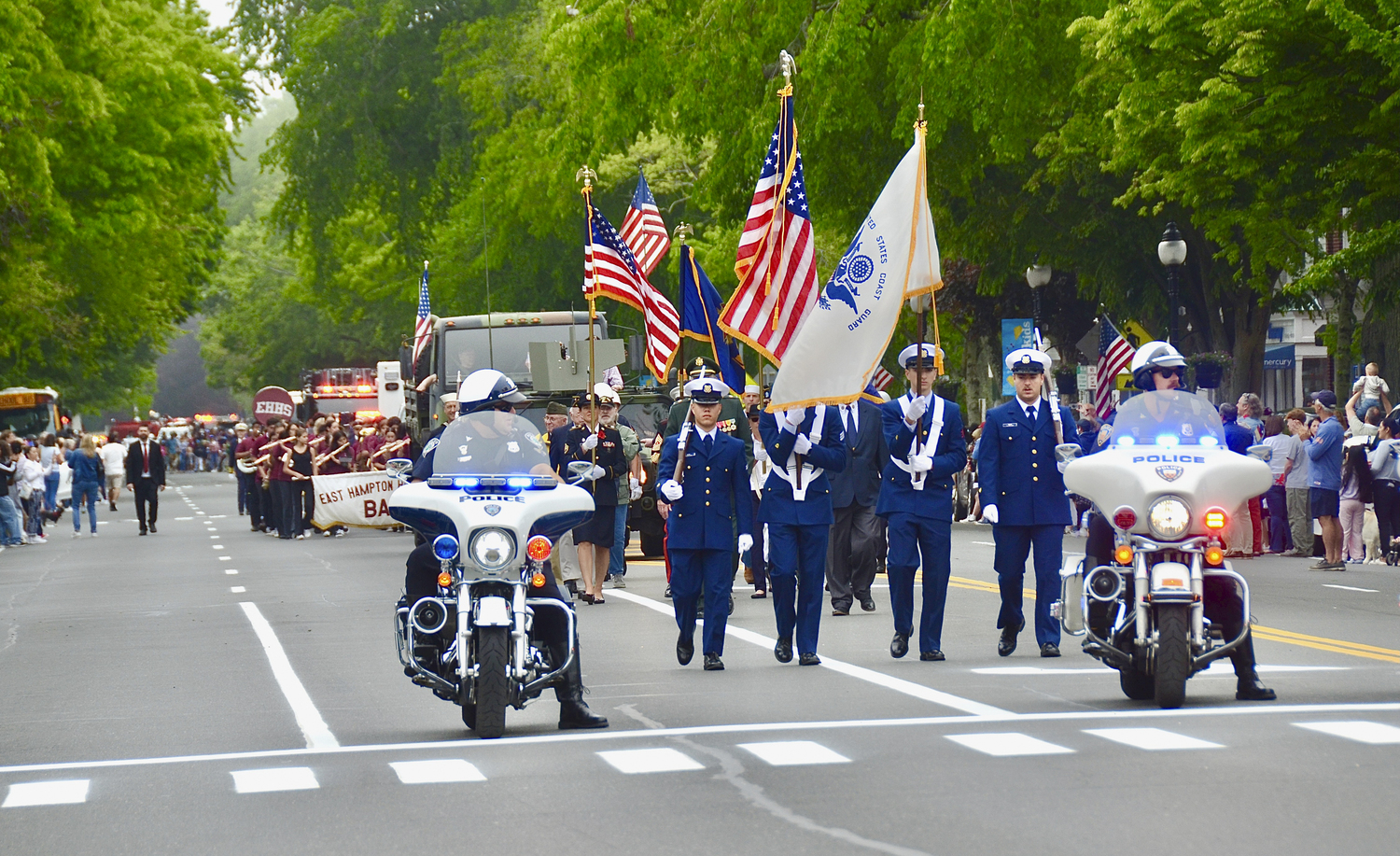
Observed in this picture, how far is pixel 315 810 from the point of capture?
25.7 ft

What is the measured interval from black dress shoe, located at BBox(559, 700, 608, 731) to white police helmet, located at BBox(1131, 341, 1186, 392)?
3.17m

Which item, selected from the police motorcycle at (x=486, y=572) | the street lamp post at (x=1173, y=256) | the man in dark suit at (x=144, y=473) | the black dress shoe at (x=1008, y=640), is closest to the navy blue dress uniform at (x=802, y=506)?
the black dress shoe at (x=1008, y=640)

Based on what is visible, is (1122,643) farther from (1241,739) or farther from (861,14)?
(861,14)

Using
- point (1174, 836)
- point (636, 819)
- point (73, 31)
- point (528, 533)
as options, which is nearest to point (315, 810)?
point (636, 819)

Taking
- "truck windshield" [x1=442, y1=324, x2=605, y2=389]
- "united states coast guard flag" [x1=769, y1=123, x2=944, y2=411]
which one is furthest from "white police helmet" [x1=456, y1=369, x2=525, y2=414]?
"truck windshield" [x1=442, y1=324, x2=605, y2=389]

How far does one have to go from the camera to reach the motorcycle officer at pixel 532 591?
9703 mm

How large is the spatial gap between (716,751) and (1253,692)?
114 inches

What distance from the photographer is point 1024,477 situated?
1240 centimetres

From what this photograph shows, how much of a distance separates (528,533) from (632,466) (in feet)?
31.3

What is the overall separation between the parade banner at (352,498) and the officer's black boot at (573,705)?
819 inches

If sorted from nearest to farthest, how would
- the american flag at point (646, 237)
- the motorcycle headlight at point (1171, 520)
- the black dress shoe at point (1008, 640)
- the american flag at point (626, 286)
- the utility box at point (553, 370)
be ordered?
the motorcycle headlight at point (1171, 520), the black dress shoe at point (1008, 640), the american flag at point (626, 286), the utility box at point (553, 370), the american flag at point (646, 237)

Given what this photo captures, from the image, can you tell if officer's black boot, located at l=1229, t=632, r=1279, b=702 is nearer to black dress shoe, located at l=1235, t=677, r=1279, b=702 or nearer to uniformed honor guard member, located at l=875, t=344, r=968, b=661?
black dress shoe, located at l=1235, t=677, r=1279, b=702

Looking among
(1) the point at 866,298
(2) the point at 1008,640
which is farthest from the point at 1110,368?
(2) the point at 1008,640

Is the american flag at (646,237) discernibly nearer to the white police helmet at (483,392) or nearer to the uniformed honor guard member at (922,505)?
the uniformed honor guard member at (922,505)
